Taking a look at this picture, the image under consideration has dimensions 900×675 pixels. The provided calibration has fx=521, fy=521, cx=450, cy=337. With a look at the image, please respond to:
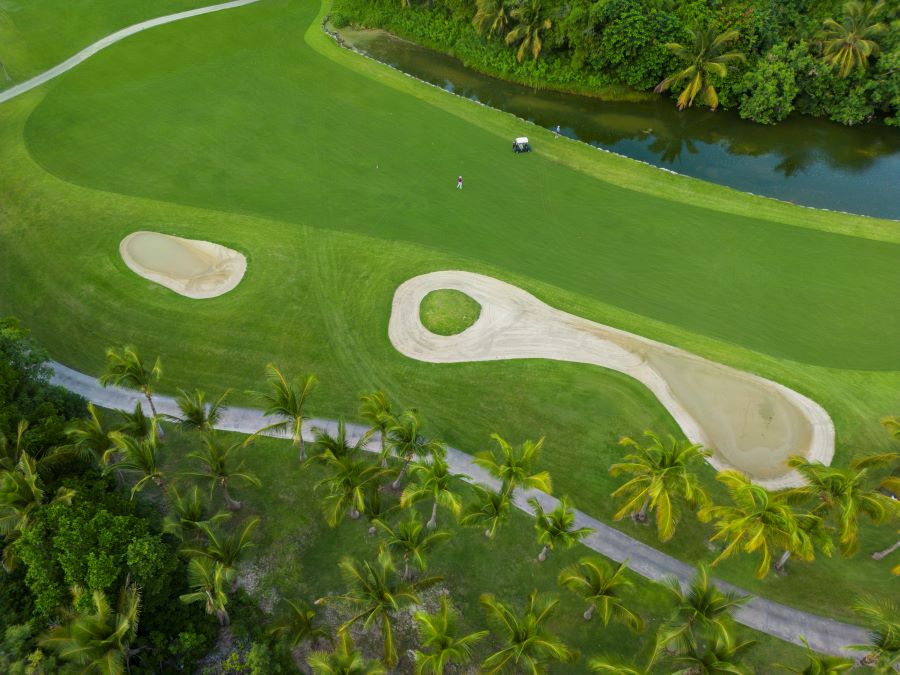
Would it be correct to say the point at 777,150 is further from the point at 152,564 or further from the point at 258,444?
the point at 152,564

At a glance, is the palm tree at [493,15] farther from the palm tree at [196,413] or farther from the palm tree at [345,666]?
the palm tree at [345,666]

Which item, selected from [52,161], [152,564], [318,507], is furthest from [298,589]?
[52,161]

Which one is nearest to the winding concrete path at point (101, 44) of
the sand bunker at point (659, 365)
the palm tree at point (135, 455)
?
the sand bunker at point (659, 365)

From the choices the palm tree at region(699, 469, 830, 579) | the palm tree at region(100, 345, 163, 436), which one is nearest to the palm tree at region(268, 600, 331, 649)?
the palm tree at region(100, 345, 163, 436)

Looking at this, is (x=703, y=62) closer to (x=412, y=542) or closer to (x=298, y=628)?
(x=412, y=542)

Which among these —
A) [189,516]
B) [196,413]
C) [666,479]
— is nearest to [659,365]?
[666,479]

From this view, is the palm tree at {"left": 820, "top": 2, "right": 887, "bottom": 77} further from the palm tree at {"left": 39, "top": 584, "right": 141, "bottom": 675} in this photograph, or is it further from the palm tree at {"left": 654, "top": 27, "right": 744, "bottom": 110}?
the palm tree at {"left": 39, "top": 584, "right": 141, "bottom": 675}
